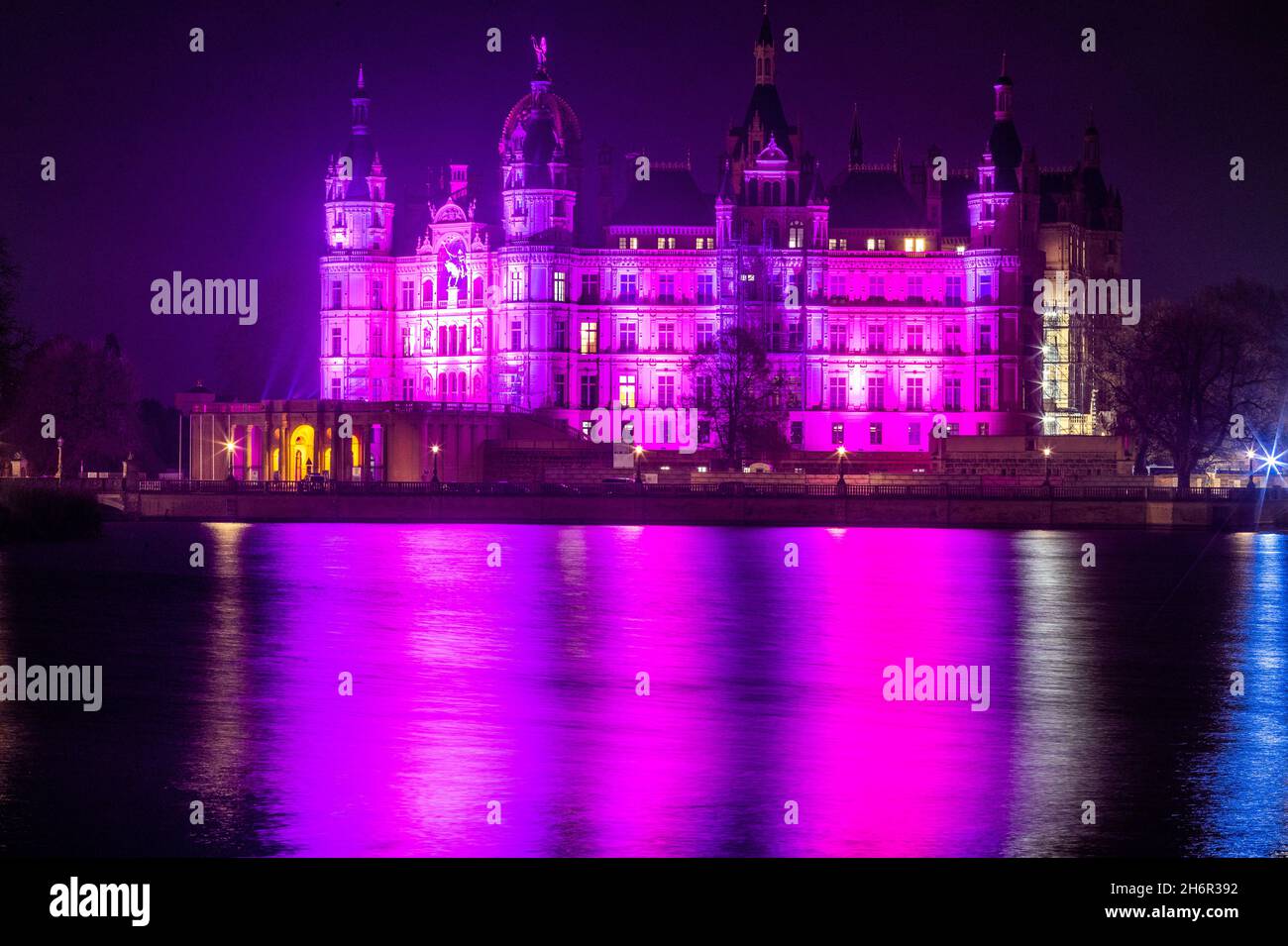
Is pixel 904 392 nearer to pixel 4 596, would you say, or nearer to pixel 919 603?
pixel 919 603

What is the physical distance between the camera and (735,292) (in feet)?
427

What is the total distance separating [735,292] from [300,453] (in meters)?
32.1

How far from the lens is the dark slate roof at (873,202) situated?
134 m

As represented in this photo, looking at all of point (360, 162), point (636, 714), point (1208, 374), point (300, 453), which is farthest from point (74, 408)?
point (636, 714)

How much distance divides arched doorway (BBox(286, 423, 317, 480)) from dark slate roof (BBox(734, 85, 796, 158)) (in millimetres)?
36812

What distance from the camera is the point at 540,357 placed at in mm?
127875

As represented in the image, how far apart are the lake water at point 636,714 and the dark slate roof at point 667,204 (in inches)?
2641

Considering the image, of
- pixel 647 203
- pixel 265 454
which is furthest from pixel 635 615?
pixel 647 203

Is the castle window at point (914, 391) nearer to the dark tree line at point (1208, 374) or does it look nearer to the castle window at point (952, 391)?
the castle window at point (952, 391)

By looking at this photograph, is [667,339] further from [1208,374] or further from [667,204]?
[1208,374]

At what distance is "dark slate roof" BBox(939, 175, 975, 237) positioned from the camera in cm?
13600

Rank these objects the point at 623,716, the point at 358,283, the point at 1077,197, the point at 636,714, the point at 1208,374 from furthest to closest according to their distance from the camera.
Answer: the point at 1077,197 < the point at 358,283 < the point at 1208,374 < the point at 636,714 < the point at 623,716

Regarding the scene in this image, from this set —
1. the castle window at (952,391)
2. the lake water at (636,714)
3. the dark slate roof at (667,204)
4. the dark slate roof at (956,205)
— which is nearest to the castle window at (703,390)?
the dark slate roof at (667,204)

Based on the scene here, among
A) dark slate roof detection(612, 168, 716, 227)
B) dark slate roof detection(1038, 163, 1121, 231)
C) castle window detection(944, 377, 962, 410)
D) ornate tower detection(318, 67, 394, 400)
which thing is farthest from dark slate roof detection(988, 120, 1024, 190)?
ornate tower detection(318, 67, 394, 400)
